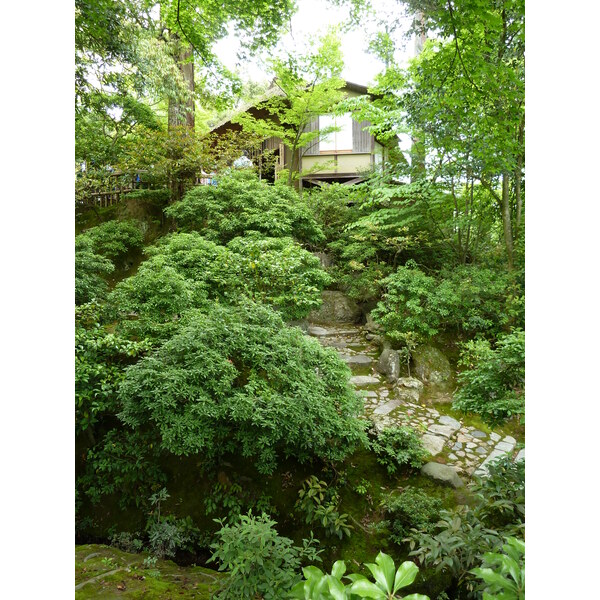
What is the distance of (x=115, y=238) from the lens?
→ 467cm

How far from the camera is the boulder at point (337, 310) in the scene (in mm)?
5242

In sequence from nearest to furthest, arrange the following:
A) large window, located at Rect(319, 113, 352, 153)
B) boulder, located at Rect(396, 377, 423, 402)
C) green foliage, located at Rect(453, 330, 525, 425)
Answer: green foliage, located at Rect(453, 330, 525, 425)
boulder, located at Rect(396, 377, 423, 402)
large window, located at Rect(319, 113, 352, 153)

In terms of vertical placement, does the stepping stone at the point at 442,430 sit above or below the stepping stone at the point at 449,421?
below

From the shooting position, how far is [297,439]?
2.10 m

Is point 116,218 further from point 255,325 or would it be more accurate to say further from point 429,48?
point 429,48

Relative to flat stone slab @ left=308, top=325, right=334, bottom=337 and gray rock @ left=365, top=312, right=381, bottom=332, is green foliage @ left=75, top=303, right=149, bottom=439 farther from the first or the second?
gray rock @ left=365, top=312, right=381, bottom=332

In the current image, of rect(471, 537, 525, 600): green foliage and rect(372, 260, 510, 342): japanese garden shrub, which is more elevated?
rect(372, 260, 510, 342): japanese garden shrub

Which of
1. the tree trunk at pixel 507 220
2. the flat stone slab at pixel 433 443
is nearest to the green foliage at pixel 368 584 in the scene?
the flat stone slab at pixel 433 443

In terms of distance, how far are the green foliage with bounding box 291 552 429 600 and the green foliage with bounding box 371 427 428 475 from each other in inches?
71.3

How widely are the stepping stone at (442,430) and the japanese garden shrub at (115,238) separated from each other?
4.08 meters

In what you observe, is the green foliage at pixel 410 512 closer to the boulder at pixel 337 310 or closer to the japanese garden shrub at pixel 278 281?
the japanese garden shrub at pixel 278 281

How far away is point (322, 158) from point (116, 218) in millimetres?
4340

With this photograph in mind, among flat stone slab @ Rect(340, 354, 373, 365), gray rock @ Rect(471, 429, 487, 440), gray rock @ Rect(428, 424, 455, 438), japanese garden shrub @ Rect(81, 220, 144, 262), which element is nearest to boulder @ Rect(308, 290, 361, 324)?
flat stone slab @ Rect(340, 354, 373, 365)

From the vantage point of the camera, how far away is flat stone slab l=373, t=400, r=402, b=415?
335cm
